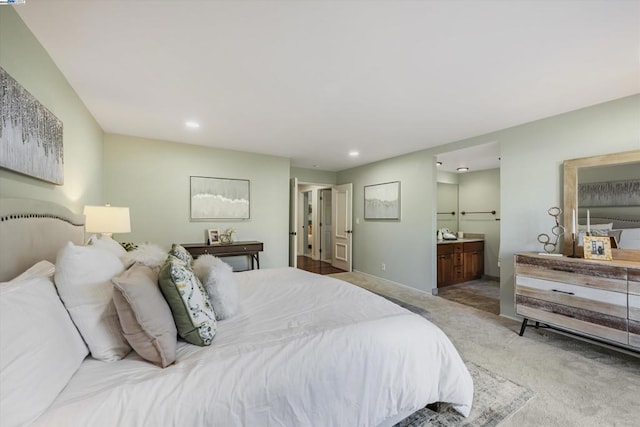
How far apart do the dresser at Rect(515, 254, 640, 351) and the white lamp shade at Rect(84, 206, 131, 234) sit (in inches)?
166

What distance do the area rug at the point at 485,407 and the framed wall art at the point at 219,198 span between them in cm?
373

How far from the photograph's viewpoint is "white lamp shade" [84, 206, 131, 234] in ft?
8.29

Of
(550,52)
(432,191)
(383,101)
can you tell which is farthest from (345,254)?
(550,52)

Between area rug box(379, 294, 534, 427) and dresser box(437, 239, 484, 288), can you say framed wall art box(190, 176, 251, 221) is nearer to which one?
dresser box(437, 239, 484, 288)

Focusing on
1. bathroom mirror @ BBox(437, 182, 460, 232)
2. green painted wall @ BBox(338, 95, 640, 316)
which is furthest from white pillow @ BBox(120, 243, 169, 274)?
bathroom mirror @ BBox(437, 182, 460, 232)

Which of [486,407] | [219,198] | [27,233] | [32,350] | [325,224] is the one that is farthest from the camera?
[325,224]

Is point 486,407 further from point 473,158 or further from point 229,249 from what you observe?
point 473,158

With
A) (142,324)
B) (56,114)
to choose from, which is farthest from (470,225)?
(56,114)

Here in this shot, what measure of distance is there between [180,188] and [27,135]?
2592 millimetres

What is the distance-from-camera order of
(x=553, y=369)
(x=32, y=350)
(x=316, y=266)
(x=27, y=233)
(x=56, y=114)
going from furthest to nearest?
(x=316, y=266)
(x=553, y=369)
(x=56, y=114)
(x=27, y=233)
(x=32, y=350)

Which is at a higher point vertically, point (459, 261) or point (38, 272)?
point (38, 272)

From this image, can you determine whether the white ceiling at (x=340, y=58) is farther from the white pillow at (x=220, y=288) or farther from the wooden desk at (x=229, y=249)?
the wooden desk at (x=229, y=249)

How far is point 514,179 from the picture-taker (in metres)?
3.25

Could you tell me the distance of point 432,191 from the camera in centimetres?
427
